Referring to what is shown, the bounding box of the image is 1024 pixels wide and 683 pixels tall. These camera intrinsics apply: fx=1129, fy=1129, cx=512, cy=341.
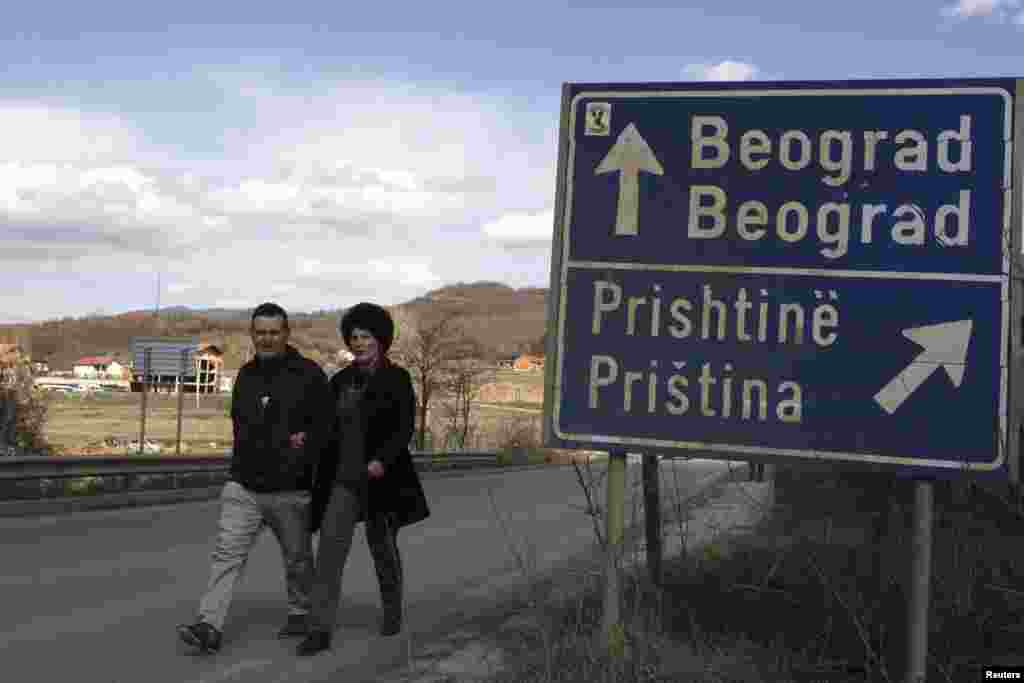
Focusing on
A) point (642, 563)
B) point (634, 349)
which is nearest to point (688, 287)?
point (634, 349)

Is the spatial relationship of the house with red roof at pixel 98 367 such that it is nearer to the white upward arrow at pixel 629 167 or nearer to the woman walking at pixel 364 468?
the woman walking at pixel 364 468

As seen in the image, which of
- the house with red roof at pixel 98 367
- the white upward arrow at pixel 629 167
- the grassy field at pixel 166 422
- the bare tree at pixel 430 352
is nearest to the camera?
the white upward arrow at pixel 629 167

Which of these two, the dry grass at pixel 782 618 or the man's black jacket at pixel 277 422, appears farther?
the man's black jacket at pixel 277 422

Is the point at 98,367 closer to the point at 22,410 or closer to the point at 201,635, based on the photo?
the point at 22,410

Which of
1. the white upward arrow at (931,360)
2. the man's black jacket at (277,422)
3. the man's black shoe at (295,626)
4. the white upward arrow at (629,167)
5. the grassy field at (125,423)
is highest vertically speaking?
the white upward arrow at (629,167)

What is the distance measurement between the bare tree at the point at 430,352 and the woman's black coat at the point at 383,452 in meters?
32.6

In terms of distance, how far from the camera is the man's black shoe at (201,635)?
577 cm

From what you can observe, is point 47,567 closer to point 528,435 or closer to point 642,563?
point 642,563

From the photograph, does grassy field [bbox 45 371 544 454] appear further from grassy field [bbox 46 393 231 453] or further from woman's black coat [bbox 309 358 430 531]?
woman's black coat [bbox 309 358 430 531]

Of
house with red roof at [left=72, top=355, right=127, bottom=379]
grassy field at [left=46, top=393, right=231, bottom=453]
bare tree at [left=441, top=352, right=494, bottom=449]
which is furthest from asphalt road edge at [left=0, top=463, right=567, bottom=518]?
house with red roof at [left=72, top=355, right=127, bottom=379]

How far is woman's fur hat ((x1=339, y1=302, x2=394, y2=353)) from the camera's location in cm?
607

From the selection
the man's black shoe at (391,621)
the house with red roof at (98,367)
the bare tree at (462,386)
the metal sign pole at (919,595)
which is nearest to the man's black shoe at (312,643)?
the man's black shoe at (391,621)

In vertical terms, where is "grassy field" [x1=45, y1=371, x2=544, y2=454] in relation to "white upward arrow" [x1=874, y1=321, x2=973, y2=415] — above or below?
below

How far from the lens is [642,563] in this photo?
353 inches
